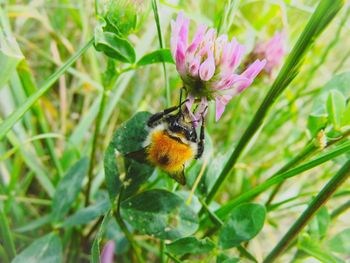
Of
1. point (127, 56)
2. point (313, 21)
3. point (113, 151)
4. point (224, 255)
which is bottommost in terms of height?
point (224, 255)

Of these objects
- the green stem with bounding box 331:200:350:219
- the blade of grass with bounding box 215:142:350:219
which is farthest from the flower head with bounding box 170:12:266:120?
the green stem with bounding box 331:200:350:219

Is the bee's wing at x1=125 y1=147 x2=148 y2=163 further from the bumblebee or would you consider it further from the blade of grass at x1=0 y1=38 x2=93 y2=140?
the blade of grass at x1=0 y1=38 x2=93 y2=140

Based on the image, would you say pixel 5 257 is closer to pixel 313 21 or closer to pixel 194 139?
pixel 194 139

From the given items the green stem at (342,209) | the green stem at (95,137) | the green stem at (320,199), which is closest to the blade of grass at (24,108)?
the green stem at (95,137)

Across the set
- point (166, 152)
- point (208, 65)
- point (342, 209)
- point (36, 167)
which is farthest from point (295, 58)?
point (36, 167)

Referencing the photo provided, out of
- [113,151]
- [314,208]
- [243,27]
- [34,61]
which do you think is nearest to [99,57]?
[34,61]

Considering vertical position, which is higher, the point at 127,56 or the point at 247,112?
the point at 127,56

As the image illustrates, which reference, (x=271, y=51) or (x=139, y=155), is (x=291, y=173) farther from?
(x=271, y=51)
